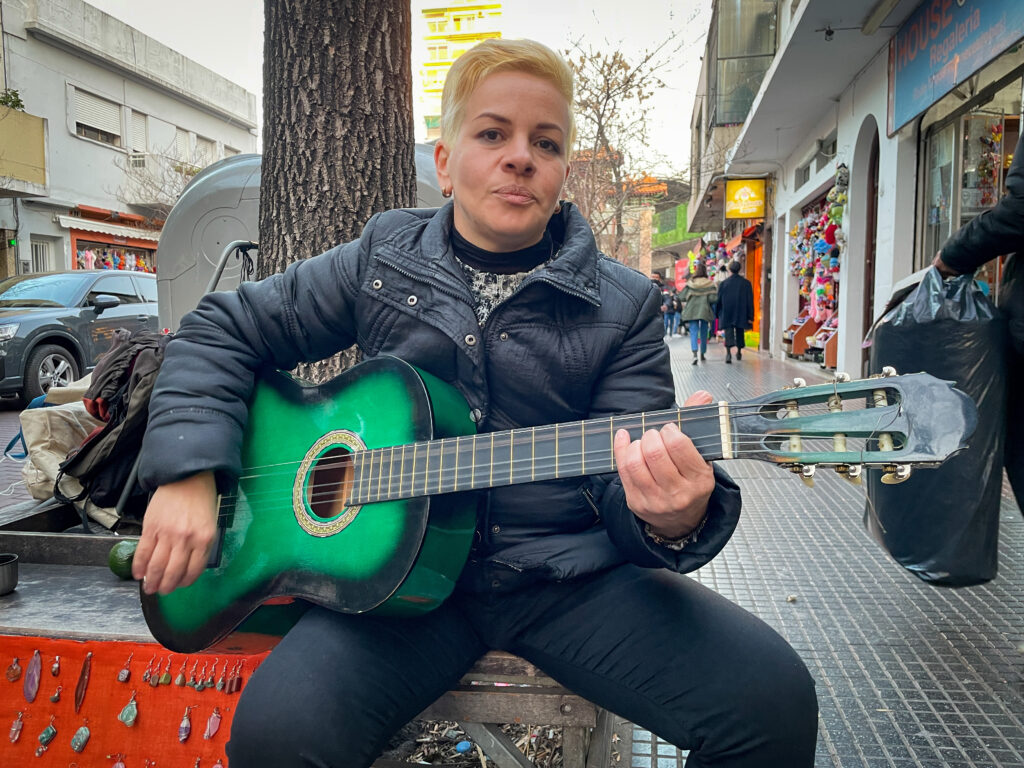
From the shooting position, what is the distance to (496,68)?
1762 millimetres

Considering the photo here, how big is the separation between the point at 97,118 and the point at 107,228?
11.3ft

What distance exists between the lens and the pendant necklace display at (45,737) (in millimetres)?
1987

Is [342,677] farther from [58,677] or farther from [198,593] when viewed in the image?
[58,677]

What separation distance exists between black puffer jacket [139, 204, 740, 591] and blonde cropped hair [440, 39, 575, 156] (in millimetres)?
283

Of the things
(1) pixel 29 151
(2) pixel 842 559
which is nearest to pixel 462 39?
(1) pixel 29 151

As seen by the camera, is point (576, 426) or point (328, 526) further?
point (328, 526)

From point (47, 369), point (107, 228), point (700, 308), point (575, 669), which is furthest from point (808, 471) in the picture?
point (107, 228)

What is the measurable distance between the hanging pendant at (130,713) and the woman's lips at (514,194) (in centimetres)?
156

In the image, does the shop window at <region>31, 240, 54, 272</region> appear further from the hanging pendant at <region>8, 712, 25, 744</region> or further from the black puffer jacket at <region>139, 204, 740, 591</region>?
the black puffer jacket at <region>139, 204, 740, 591</region>

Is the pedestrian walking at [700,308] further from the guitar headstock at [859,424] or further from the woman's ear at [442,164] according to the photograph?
the guitar headstock at [859,424]

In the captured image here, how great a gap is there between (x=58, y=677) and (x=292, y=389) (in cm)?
100

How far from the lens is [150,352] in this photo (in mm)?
2684

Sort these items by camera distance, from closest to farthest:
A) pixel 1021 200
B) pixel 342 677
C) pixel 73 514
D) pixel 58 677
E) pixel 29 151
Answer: pixel 342 677 → pixel 58 677 → pixel 1021 200 → pixel 73 514 → pixel 29 151

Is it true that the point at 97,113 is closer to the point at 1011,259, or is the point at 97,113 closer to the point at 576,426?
the point at 1011,259
